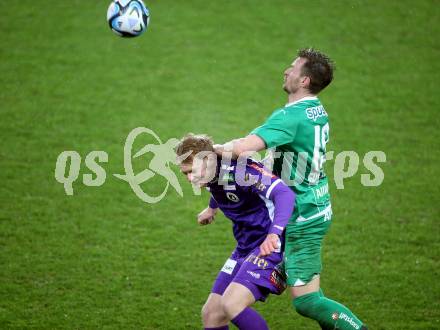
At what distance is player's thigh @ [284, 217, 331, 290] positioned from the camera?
507cm

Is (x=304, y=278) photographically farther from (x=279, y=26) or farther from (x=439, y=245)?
(x=279, y=26)

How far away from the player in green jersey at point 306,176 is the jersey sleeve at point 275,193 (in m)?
0.23

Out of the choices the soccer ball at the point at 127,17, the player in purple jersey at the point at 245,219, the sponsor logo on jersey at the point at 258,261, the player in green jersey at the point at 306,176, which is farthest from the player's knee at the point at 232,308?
the soccer ball at the point at 127,17

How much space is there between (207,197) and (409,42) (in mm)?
6238

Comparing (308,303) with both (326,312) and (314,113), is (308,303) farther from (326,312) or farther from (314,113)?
(314,113)

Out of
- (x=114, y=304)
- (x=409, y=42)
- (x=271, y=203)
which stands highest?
(x=409, y=42)

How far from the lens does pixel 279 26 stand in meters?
13.6

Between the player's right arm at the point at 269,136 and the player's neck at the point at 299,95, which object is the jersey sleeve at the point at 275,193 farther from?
the player's neck at the point at 299,95

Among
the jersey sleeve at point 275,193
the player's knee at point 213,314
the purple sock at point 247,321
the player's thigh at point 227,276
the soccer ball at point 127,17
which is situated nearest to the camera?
the jersey sleeve at point 275,193

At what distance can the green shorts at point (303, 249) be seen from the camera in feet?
16.6

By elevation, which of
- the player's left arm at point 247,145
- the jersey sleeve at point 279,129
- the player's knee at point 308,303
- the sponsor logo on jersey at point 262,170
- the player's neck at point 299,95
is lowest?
the player's knee at point 308,303

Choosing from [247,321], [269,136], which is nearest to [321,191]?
[269,136]

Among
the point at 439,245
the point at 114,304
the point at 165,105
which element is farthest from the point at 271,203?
the point at 165,105

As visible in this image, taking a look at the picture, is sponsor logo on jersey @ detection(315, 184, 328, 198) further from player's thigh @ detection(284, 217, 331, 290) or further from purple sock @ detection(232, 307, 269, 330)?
purple sock @ detection(232, 307, 269, 330)
